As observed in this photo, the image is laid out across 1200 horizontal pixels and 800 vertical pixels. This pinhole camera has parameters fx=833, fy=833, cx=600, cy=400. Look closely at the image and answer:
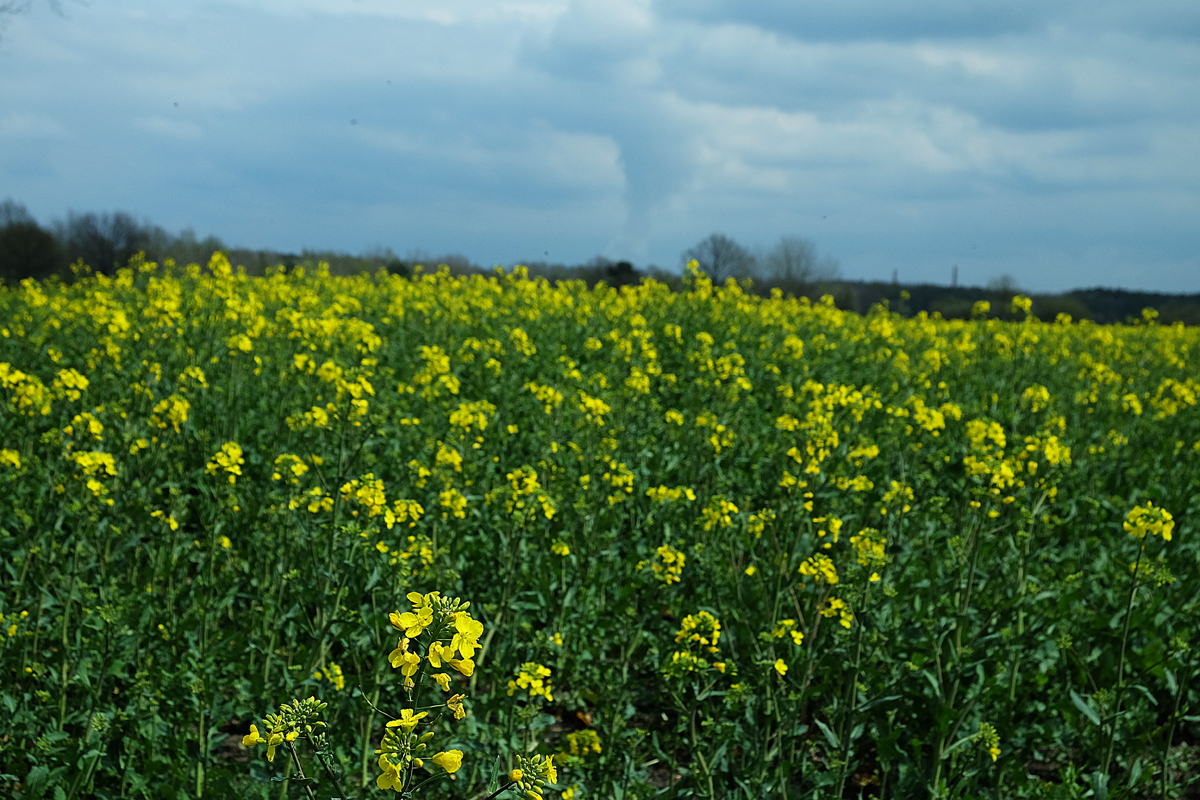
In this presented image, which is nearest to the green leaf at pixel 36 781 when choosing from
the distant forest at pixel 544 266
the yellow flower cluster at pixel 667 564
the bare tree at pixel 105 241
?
the yellow flower cluster at pixel 667 564

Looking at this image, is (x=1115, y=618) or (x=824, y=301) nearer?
(x=1115, y=618)

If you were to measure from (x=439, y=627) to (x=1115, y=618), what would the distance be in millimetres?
4003

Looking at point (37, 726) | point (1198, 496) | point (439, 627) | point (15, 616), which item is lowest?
point (37, 726)

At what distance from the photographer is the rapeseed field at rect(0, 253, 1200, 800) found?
3.18 m

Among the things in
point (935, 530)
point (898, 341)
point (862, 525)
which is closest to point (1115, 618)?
point (935, 530)

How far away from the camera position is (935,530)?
5.35 meters

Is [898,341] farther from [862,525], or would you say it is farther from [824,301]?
[862,525]

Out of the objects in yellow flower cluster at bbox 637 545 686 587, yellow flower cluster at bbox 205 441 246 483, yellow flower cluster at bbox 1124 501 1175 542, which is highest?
yellow flower cluster at bbox 1124 501 1175 542

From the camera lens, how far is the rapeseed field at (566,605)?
3.18 metres

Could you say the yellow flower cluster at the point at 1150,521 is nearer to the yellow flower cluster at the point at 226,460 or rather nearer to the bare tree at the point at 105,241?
the yellow flower cluster at the point at 226,460

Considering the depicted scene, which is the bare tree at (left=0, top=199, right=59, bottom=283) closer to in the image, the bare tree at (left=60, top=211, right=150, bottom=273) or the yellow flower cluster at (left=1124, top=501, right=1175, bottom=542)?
the bare tree at (left=60, top=211, right=150, bottom=273)

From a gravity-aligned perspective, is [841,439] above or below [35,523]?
above

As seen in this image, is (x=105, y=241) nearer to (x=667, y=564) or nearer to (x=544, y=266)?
(x=544, y=266)

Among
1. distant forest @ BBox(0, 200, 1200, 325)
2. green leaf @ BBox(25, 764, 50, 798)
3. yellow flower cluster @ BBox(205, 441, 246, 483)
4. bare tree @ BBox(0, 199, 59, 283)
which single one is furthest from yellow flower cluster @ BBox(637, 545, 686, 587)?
bare tree @ BBox(0, 199, 59, 283)
